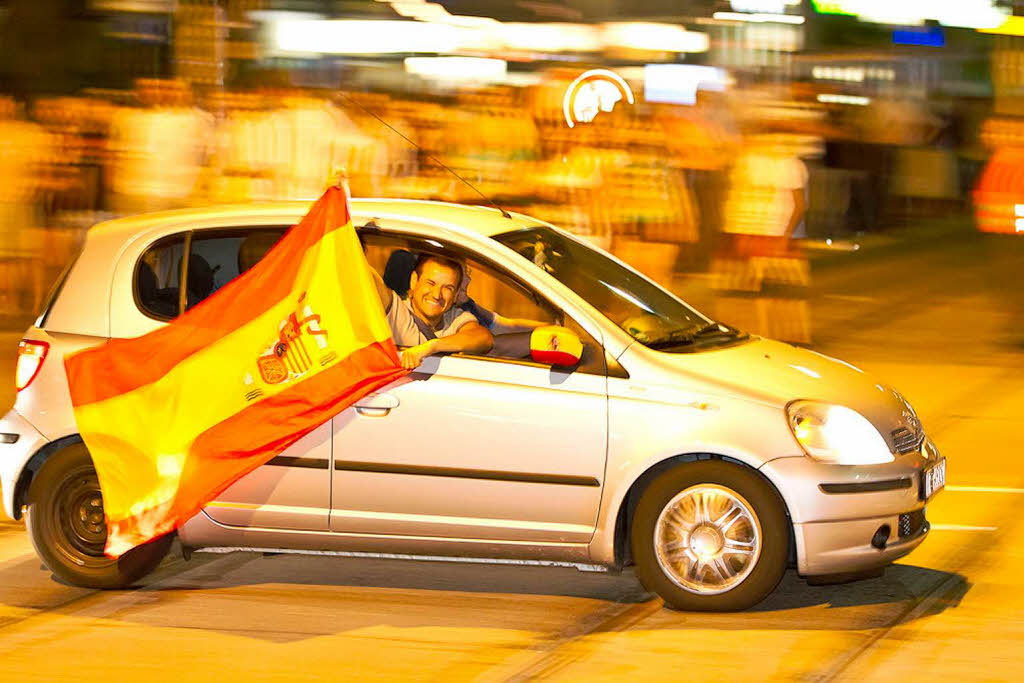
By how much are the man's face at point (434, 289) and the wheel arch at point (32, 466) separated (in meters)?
1.51

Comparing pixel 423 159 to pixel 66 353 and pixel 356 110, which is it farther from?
pixel 66 353

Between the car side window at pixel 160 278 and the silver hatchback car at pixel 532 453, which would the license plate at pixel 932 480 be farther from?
the car side window at pixel 160 278

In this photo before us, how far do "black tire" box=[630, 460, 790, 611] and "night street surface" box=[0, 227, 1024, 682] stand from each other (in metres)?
0.09

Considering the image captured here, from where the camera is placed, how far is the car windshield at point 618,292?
7.67 metres

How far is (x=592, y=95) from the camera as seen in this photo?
1812 centimetres

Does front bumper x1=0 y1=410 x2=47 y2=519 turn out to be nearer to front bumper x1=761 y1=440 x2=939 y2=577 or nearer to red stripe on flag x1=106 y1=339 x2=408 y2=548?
red stripe on flag x1=106 y1=339 x2=408 y2=548

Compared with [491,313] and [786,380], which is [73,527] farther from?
[786,380]

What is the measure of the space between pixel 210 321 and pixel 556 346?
141 cm

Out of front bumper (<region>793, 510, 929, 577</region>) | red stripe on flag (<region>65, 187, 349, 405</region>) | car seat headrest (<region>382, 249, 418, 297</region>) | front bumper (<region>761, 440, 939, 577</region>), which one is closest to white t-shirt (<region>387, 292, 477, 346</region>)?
car seat headrest (<region>382, 249, 418, 297</region>)

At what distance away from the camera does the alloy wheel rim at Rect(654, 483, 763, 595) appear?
720 centimetres

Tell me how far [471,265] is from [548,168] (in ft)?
28.2

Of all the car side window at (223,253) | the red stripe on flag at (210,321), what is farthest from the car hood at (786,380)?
the car side window at (223,253)

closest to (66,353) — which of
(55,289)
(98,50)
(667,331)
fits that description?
(55,289)

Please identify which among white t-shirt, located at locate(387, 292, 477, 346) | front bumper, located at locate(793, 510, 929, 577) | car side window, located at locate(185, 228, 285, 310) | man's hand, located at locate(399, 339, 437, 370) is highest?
car side window, located at locate(185, 228, 285, 310)
